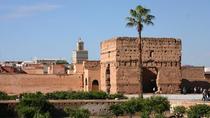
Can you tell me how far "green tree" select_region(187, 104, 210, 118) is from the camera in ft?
97.2

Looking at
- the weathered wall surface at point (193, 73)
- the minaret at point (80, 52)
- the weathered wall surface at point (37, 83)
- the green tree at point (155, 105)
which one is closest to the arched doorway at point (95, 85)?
the weathered wall surface at point (37, 83)

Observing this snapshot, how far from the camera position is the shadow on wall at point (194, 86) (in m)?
52.3

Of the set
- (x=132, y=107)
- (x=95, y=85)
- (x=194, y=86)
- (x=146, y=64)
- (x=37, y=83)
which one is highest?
(x=146, y=64)

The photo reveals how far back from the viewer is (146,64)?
1905 inches

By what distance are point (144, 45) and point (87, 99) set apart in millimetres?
9243

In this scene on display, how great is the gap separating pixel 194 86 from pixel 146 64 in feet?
23.0

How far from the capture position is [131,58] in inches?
1860

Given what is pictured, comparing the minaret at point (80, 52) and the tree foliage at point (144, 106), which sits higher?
the minaret at point (80, 52)

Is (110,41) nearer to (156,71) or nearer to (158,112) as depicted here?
(156,71)

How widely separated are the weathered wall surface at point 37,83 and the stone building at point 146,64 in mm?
7844

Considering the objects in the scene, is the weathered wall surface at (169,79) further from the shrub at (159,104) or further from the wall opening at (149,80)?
the shrub at (159,104)

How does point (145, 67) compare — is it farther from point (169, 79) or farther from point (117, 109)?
point (117, 109)

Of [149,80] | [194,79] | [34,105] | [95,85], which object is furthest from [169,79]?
[34,105]

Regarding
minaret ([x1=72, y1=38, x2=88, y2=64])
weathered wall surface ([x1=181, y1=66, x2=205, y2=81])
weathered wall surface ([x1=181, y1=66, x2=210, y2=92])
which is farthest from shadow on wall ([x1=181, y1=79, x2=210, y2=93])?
minaret ([x1=72, y1=38, x2=88, y2=64])
